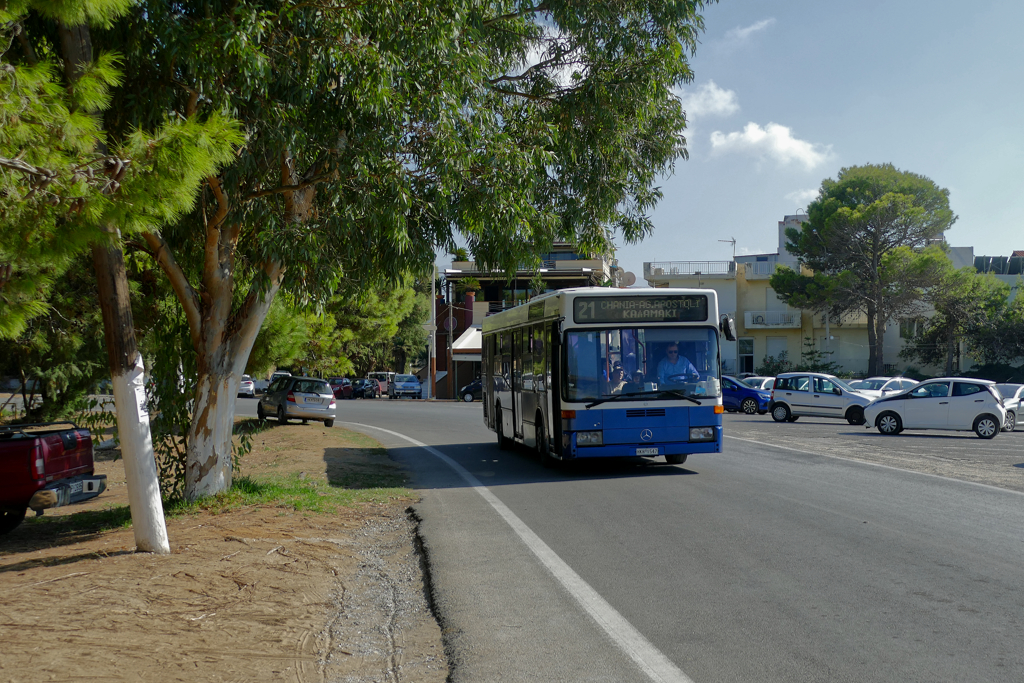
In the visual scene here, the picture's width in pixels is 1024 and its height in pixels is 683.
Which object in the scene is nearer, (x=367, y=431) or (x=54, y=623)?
(x=54, y=623)

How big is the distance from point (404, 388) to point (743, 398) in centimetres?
2725

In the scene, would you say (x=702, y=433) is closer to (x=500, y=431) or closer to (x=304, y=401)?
(x=500, y=431)

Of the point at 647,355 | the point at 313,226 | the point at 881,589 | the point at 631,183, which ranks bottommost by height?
the point at 881,589

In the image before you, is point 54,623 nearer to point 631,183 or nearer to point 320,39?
point 320,39

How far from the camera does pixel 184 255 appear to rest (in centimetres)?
1212

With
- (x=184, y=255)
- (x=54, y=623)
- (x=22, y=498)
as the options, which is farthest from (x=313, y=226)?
(x=54, y=623)

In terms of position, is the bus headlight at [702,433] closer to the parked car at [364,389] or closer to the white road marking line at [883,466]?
the white road marking line at [883,466]

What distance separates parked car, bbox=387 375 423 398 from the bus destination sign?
151 ft

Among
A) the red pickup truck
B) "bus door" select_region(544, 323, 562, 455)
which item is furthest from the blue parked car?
the red pickup truck

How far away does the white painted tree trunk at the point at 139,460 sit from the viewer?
8125 millimetres

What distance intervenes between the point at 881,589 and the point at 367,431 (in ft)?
72.9

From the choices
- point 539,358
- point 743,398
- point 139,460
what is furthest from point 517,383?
point 743,398

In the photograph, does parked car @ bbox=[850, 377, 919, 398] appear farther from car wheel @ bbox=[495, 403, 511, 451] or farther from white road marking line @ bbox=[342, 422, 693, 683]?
white road marking line @ bbox=[342, 422, 693, 683]

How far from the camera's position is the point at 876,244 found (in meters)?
53.8
